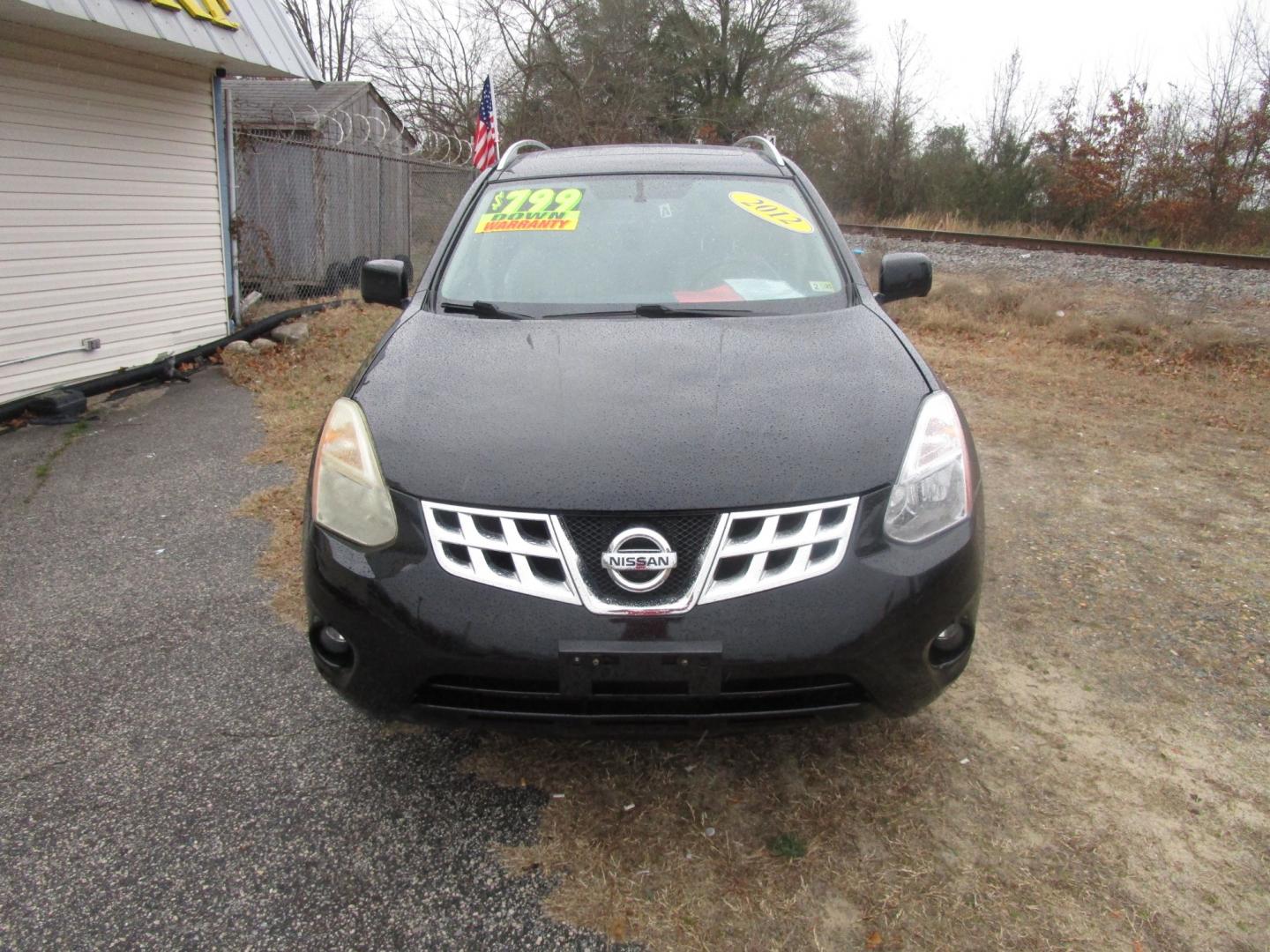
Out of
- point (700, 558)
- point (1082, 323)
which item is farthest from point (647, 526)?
point (1082, 323)

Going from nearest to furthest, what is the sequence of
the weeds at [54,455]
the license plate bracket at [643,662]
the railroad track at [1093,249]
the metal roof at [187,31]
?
1. the license plate bracket at [643,662]
2. the weeds at [54,455]
3. the metal roof at [187,31]
4. the railroad track at [1093,249]

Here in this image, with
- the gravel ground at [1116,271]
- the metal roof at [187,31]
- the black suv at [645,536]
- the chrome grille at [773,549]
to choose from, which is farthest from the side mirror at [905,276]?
the gravel ground at [1116,271]

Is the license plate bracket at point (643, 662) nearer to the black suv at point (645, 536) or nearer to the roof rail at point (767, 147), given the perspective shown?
the black suv at point (645, 536)

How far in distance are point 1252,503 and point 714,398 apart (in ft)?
13.2

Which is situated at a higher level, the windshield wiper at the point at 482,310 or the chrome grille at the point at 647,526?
the windshield wiper at the point at 482,310

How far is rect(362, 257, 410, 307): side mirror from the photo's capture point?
3.26 metres

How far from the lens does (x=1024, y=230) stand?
2064 cm

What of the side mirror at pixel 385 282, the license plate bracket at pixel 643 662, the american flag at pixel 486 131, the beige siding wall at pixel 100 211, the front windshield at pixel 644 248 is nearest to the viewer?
the license plate bracket at pixel 643 662

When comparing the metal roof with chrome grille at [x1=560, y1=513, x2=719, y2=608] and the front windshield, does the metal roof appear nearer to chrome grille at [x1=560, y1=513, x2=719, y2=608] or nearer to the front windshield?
the front windshield

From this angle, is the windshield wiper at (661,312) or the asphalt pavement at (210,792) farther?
the windshield wiper at (661,312)

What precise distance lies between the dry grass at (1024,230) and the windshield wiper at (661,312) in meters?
17.1

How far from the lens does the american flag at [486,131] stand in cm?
949

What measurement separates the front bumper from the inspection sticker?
163 centimetres

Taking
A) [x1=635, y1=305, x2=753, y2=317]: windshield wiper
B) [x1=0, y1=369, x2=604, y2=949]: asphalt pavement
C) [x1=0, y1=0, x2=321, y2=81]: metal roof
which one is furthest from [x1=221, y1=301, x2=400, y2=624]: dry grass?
[x1=0, y1=0, x2=321, y2=81]: metal roof
